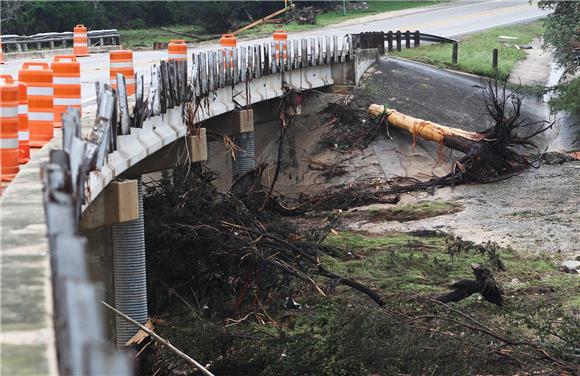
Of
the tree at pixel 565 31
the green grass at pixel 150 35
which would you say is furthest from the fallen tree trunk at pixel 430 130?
the green grass at pixel 150 35

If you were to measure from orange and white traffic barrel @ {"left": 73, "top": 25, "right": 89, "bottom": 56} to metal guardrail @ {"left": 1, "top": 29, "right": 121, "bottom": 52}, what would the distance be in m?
2.25

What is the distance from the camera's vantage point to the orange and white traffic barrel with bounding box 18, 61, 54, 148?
10852mm

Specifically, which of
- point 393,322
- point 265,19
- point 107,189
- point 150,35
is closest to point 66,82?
point 107,189

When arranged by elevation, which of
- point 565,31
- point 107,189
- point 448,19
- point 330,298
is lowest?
point 448,19

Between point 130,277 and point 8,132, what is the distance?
15.6ft

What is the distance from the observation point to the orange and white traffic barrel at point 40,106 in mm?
10852

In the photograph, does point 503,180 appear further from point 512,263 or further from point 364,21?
point 364,21

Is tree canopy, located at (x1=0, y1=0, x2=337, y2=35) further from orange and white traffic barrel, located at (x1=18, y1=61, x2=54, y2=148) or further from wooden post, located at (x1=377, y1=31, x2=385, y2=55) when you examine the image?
orange and white traffic barrel, located at (x1=18, y1=61, x2=54, y2=148)

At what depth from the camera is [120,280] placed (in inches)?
551

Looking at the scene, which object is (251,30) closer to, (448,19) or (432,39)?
(432,39)

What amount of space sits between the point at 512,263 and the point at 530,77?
61.1 ft

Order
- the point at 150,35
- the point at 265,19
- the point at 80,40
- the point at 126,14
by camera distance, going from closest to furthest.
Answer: the point at 80,40, the point at 150,35, the point at 265,19, the point at 126,14

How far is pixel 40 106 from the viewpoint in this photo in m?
10.9

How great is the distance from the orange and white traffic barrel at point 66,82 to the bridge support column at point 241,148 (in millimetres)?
7740
